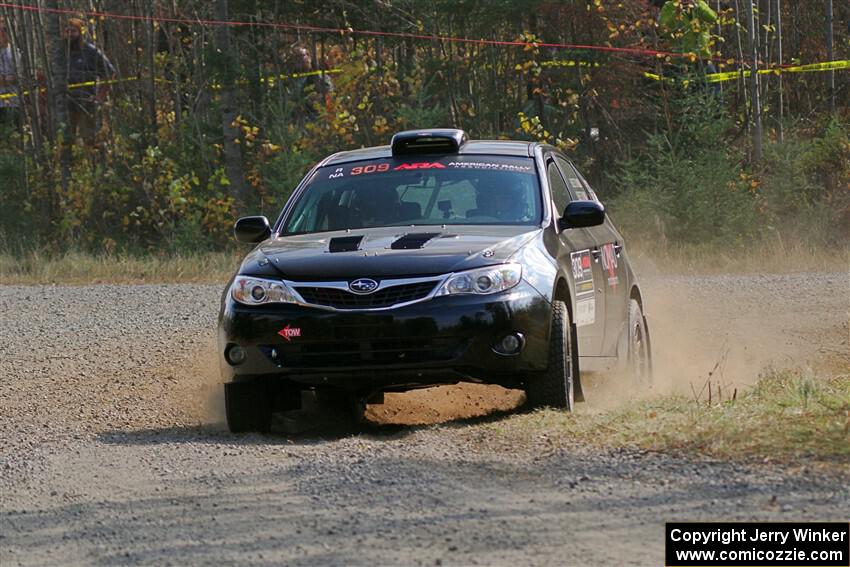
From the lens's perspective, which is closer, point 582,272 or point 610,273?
point 582,272

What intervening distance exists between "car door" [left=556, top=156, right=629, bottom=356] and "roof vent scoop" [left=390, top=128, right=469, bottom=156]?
946 millimetres

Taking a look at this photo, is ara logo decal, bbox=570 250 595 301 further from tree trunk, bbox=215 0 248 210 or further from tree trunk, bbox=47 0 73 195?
tree trunk, bbox=47 0 73 195

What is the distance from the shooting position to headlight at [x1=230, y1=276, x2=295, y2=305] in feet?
26.2

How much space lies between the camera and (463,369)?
25.9 feet

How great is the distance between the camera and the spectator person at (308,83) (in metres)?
25.1

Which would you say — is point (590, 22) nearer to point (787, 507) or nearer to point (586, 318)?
point (586, 318)

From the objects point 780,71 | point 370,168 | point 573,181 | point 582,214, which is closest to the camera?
point 582,214

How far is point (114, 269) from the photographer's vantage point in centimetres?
2088

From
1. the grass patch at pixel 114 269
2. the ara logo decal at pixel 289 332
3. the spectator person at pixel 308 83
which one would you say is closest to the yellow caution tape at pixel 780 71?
the spectator person at pixel 308 83

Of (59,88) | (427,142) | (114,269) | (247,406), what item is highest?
(59,88)

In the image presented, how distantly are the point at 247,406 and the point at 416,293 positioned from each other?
1225 millimetres

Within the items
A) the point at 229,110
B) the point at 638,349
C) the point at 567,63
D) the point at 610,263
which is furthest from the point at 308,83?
the point at 610,263

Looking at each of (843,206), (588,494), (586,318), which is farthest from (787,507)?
(843,206)

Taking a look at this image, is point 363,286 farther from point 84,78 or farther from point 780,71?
point 84,78
